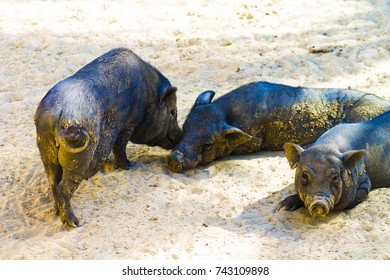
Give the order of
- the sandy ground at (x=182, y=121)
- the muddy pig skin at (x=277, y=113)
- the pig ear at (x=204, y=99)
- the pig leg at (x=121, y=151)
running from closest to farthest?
the sandy ground at (x=182, y=121)
the pig leg at (x=121, y=151)
the muddy pig skin at (x=277, y=113)
the pig ear at (x=204, y=99)

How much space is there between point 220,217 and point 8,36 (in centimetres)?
518

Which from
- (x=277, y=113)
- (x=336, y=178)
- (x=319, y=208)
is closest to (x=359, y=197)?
(x=336, y=178)

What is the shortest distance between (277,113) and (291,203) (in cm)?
163

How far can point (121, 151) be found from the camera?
22.5ft

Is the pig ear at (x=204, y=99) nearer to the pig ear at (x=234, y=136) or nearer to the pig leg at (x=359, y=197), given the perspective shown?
the pig ear at (x=234, y=136)

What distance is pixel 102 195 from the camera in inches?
251

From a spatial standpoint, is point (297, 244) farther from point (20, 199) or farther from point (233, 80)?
point (233, 80)

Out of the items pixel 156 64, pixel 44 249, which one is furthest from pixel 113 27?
pixel 44 249

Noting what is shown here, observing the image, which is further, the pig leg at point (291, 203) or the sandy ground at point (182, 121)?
the pig leg at point (291, 203)

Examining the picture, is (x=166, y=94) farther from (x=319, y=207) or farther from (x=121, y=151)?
(x=319, y=207)

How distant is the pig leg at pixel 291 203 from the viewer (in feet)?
19.9

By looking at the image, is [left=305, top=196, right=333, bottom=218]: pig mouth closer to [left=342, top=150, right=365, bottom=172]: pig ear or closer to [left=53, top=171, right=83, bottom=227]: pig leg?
[left=342, top=150, right=365, bottom=172]: pig ear

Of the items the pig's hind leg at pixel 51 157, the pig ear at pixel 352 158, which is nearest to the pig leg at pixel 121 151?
the pig's hind leg at pixel 51 157

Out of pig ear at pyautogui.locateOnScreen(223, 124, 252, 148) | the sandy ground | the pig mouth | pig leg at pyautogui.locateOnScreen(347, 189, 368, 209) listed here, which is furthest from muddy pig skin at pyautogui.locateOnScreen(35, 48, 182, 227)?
pig leg at pyautogui.locateOnScreen(347, 189, 368, 209)
